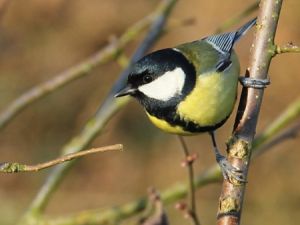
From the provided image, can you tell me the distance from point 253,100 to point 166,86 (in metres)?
0.57

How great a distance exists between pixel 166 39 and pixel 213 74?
3.94 metres

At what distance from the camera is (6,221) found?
4.94 m

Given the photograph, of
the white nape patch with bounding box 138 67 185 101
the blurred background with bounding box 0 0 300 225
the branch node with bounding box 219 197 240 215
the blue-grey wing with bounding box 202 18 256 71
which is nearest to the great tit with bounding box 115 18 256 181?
the white nape patch with bounding box 138 67 185 101

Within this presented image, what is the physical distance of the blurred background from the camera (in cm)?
604

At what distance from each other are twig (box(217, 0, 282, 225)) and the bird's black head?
51 centimetres

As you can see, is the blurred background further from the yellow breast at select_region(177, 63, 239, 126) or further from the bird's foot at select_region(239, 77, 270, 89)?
the bird's foot at select_region(239, 77, 270, 89)

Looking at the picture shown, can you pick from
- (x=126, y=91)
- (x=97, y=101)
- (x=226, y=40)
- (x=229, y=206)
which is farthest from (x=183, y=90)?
(x=97, y=101)

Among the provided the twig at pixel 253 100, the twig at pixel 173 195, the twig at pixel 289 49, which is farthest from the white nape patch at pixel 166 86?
the twig at pixel 289 49

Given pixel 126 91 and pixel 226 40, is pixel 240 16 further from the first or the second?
pixel 126 91

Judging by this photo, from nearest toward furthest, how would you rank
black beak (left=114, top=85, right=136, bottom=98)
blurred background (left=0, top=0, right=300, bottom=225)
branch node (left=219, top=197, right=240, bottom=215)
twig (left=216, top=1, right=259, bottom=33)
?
branch node (left=219, top=197, right=240, bottom=215)
black beak (left=114, top=85, right=136, bottom=98)
twig (left=216, top=1, right=259, bottom=33)
blurred background (left=0, top=0, right=300, bottom=225)

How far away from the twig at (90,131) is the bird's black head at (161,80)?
0.31 meters

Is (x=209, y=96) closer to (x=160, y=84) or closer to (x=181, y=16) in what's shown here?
(x=160, y=84)

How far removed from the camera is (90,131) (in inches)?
122

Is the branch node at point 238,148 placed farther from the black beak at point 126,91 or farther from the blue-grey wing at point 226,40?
the blue-grey wing at point 226,40
